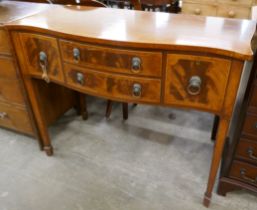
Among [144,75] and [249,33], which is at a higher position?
[249,33]

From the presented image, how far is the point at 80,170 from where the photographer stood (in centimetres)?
152

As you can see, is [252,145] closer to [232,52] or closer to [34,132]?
[232,52]

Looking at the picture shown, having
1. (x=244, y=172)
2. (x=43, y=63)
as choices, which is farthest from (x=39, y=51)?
(x=244, y=172)

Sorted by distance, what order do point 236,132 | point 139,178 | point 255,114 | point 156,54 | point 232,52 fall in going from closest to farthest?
point 232,52 → point 156,54 → point 255,114 → point 236,132 → point 139,178

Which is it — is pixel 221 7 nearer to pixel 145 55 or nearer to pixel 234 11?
pixel 234 11

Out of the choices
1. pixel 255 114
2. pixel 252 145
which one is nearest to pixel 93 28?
pixel 255 114

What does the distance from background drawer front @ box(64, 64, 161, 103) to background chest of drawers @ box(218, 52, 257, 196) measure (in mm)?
363

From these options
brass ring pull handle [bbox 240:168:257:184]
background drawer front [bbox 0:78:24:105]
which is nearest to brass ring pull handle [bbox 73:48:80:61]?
background drawer front [bbox 0:78:24:105]

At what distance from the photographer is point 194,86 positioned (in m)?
0.95

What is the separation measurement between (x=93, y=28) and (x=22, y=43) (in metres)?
0.39

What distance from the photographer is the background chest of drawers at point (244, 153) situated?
3.34ft

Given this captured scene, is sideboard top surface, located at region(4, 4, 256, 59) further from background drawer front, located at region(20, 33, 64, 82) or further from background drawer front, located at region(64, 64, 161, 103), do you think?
background drawer front, located at region(64, 64, 161, 103)

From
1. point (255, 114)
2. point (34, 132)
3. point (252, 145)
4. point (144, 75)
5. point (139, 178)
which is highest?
point (144, 75)

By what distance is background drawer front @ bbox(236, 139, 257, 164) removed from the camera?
3.70 ft
